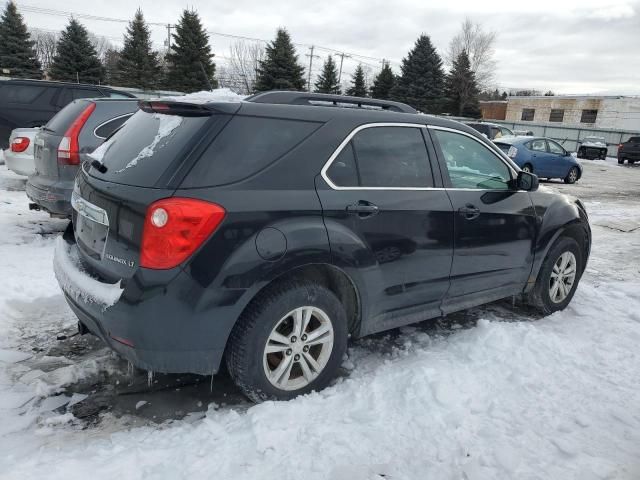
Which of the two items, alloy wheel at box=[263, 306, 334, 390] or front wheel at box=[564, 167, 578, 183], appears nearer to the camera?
alloy wheel at box=[263, 306, 334, 390]

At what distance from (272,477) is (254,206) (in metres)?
1.34

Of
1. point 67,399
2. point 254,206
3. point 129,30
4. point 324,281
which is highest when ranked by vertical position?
point 129,30

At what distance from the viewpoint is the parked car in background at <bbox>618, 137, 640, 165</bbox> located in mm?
29900

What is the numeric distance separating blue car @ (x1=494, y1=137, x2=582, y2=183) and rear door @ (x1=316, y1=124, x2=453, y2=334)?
547 inches

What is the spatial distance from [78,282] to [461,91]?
2129 inches

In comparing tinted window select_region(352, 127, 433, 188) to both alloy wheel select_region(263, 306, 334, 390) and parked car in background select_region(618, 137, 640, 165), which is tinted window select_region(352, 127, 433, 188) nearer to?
alloy wheel select_region(263, 306, 334, 390)

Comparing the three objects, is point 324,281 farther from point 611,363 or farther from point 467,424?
point 611,363

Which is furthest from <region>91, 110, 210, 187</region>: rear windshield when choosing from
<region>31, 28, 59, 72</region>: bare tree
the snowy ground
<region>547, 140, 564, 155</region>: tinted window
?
<region>31, 28, 59, 72</region>: bare tree

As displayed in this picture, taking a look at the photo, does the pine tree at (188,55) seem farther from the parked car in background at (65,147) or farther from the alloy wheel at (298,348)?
the alloy wheel at (298,348)

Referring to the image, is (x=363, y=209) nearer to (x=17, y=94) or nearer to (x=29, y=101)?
(x=29, y=101)

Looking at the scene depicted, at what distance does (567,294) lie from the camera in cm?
476

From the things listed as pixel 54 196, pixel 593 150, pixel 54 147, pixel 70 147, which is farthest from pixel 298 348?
pixel 593 150

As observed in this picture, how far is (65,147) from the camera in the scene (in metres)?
5.70

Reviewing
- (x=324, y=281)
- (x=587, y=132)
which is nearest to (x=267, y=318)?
(x=324, y=281)
